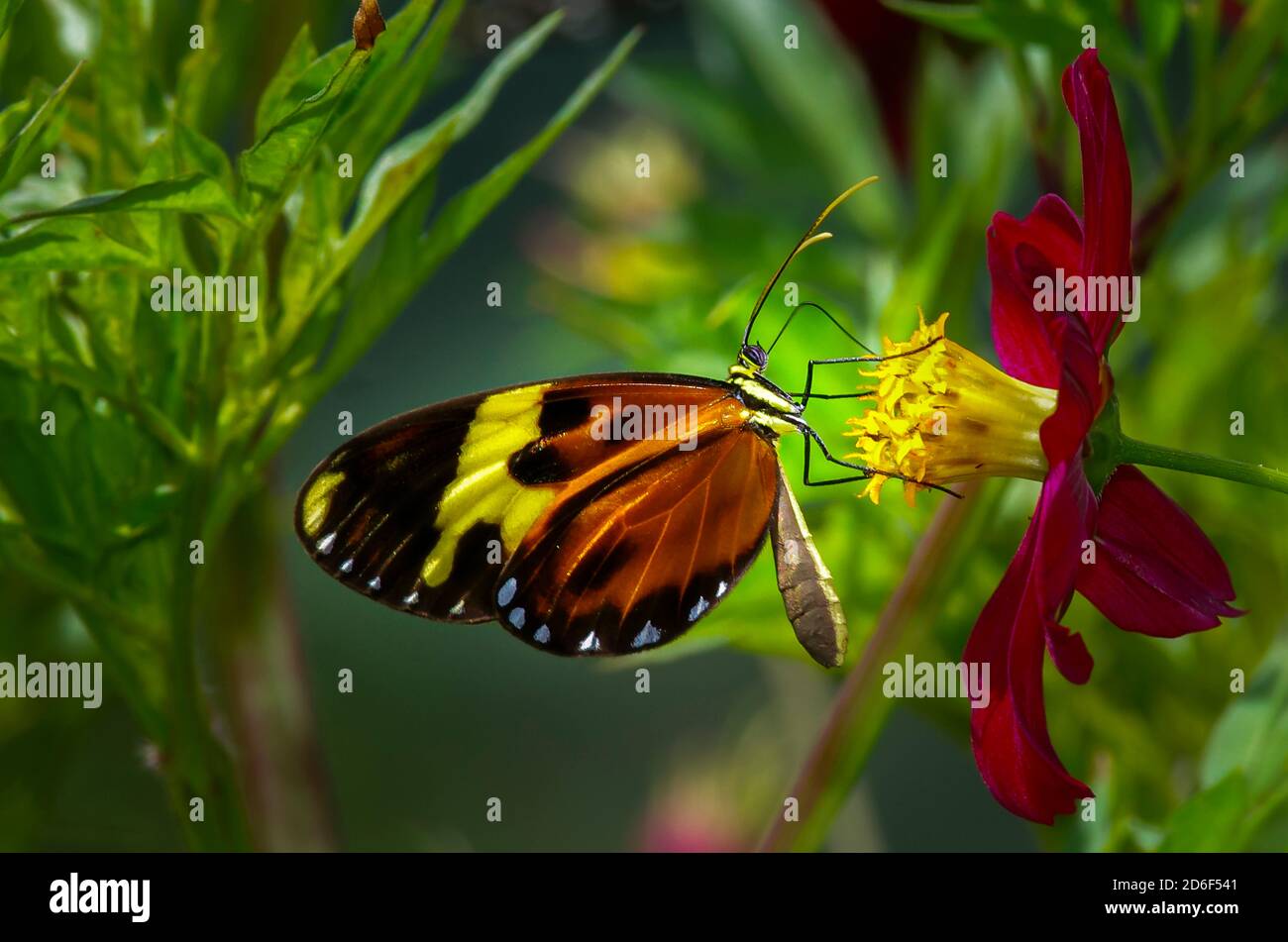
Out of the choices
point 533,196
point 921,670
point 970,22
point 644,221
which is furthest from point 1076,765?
point 533,196

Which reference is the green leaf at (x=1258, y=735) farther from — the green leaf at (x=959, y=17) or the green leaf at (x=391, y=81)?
the green leaf at (x=391, y=81)

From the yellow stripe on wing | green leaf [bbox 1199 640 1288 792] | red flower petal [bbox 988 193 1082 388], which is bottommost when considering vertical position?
green leaf [bbox 1199 640 1288 792]

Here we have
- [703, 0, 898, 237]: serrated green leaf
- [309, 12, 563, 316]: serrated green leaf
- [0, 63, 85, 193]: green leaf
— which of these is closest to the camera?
[0, 63, 85, 193]: green leaf

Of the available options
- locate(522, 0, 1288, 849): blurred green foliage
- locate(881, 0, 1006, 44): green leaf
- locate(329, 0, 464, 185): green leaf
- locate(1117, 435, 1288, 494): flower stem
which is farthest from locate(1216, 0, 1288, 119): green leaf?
locate(329, 0, 464, 185): green leaf

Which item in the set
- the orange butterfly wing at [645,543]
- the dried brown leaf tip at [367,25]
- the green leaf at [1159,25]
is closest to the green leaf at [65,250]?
the dried brown leaf tip at [367,25]

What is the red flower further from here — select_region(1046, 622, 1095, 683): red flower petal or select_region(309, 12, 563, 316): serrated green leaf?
select_region(309, 12, 563, 316): serrated green leaf
